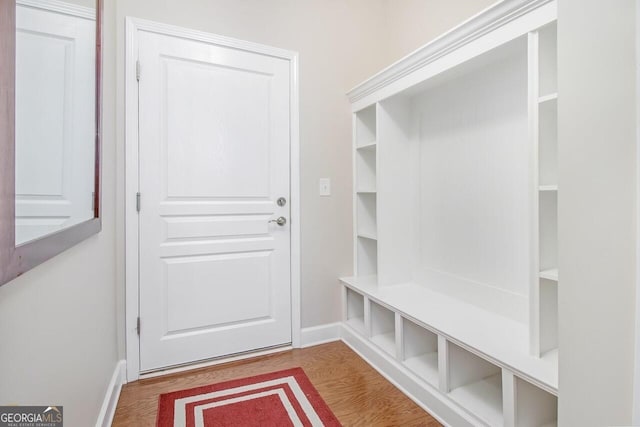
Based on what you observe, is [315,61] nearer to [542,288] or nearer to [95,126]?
[95,126]

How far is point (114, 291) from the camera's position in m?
1.76

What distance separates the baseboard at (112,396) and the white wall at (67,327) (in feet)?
0.16

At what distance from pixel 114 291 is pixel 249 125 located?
126 cm

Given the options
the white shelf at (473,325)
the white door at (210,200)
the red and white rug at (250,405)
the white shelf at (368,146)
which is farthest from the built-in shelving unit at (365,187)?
the red and white rug at (250,405)

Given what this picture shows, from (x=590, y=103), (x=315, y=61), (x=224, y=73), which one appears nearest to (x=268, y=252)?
(x=224, y=73)

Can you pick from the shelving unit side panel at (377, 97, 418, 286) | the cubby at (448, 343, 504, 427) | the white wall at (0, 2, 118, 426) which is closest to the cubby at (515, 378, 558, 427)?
the cubby at (448, 343, 504, 427)

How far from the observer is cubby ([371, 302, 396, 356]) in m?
2.02

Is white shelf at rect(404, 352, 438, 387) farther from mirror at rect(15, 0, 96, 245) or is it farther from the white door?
mirror at rect(15, 0, 96, 245)

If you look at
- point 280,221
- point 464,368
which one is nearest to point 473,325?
point 464,368

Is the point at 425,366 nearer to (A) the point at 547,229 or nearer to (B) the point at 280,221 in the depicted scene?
(A) the point at 547,229

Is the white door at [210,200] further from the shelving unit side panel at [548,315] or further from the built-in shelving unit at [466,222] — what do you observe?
the shelving unit side panel at [548,315]

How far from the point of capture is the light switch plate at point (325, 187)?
232 cm

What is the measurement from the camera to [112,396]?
1.52m

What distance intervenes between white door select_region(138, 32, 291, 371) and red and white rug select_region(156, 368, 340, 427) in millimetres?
343
